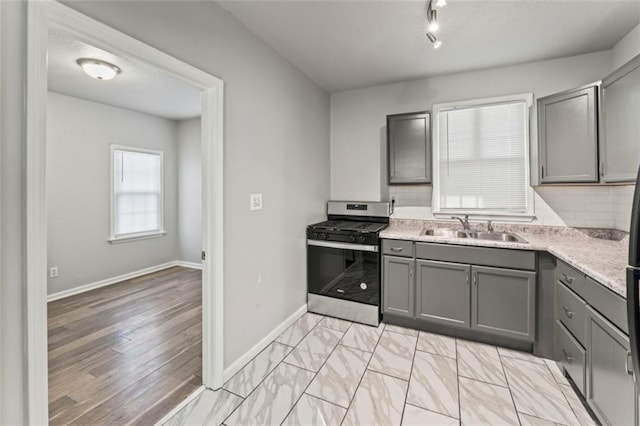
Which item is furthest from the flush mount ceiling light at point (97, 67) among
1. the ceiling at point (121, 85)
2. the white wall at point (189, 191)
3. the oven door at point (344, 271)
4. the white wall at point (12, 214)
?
the oven door at point (344, 271)

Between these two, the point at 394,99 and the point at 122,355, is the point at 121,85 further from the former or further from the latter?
the point at 394,99

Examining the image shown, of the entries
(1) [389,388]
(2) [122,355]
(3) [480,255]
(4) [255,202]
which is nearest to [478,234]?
(3) [480,255]

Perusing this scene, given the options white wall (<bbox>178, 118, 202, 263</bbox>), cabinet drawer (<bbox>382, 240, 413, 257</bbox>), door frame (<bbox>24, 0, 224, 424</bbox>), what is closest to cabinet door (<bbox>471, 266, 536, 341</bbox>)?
cabinet drawer (<bbox>382, 240, 413, 257</bbox>)

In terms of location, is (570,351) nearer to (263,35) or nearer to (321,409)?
(321,409)

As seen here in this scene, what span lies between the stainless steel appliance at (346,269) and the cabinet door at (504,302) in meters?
0.90

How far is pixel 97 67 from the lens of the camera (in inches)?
106

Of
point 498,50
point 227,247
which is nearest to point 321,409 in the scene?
point 227,247

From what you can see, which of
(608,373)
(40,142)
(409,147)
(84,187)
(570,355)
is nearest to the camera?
(40,142)

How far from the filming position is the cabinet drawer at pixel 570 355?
1.74 metres

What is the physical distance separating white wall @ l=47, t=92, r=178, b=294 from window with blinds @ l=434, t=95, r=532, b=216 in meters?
4.62

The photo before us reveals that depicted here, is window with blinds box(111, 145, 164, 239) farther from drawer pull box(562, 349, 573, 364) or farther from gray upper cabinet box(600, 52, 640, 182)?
gray upper cabinet box(600, 52, 640, 182)

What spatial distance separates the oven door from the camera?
287 centimetres

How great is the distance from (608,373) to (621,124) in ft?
5.49

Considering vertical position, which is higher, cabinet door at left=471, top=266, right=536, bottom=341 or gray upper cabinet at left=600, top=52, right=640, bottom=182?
gray upper cabinet at left=600, top=52, right=640, bottom=182
